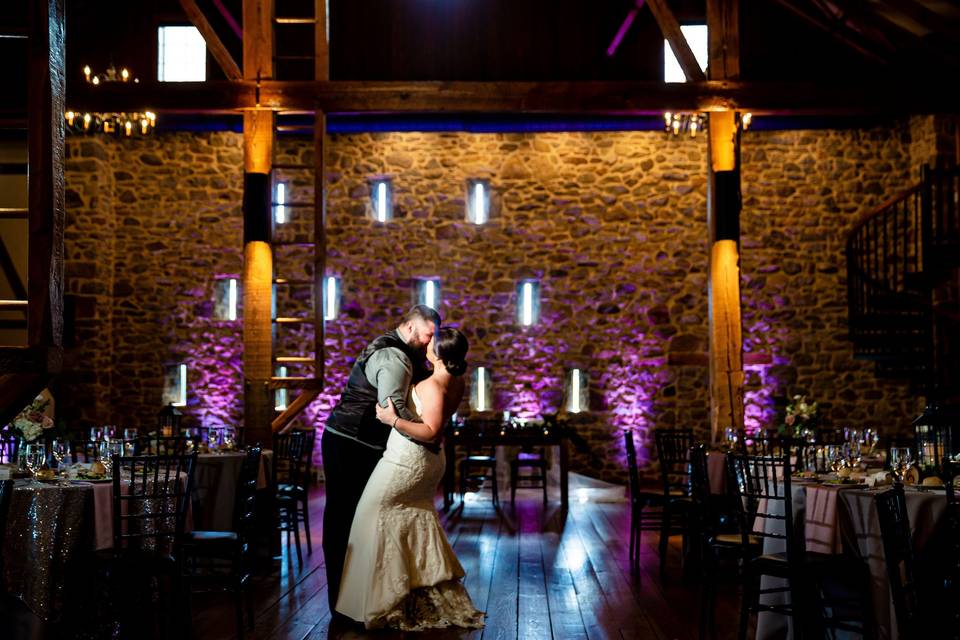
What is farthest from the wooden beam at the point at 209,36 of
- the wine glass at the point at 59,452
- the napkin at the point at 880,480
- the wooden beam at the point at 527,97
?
the napkin at the point at 880,480

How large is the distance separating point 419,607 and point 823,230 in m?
9.81

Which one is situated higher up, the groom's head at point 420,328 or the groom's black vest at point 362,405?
the groom's head at point 420,328

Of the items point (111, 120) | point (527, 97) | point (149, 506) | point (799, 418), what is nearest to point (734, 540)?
point (149, 506)

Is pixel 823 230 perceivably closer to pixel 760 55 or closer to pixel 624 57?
pixel 760 55

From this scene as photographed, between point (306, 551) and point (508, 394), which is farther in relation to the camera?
point (508, 394)

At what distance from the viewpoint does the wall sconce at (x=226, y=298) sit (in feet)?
43.7

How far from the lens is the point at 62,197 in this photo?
4457 millimetres

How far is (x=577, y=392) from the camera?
43.2 feet

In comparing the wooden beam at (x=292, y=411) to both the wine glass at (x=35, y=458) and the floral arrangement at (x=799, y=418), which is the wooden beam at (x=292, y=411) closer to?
the wine glass at (x=35, y=458)

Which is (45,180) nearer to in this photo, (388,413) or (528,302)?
(388,413)

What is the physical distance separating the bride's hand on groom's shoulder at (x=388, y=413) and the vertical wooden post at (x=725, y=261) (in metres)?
5.12

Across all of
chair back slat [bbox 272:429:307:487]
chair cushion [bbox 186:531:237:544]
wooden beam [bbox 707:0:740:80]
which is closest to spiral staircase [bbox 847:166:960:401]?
wooden beam [bbox 707:0:740:80]

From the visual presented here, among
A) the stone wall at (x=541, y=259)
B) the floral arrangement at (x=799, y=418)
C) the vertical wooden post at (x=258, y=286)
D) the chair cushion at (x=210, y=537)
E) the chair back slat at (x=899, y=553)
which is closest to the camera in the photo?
the chair back slat at (x=899, y=553)

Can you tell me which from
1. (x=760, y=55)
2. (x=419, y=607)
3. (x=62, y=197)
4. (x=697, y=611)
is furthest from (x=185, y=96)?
(x=760, y=55)
